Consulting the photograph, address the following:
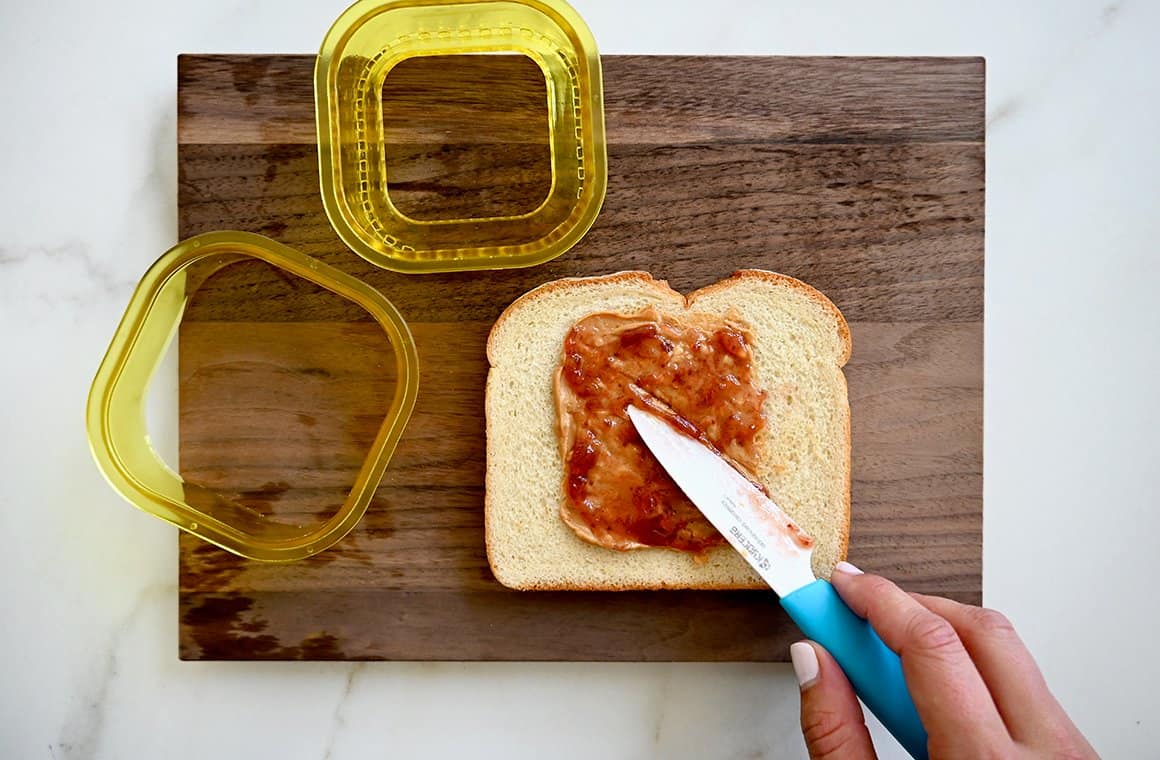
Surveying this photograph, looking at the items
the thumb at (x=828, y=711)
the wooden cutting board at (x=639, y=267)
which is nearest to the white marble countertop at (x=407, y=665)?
the wooden cutting board at (x=639, y=267)

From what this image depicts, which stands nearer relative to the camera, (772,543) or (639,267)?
(772,543)

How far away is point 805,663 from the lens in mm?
1796

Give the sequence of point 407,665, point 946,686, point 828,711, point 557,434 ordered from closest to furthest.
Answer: point 946,686 < point 828,711 < point 557,434 < point 407,665

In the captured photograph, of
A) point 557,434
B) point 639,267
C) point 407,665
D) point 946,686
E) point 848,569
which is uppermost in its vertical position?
point 639,267

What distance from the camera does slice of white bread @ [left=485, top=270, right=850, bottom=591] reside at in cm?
191

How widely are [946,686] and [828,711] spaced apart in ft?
0.84

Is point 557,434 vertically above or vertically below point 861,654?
above

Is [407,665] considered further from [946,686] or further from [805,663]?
[946,686]

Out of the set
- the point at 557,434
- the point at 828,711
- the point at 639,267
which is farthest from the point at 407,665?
→ the point at 639,267

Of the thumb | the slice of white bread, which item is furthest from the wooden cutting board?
the thumb

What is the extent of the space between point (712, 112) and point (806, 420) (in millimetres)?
748

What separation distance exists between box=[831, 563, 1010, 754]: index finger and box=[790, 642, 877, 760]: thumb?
14 cm

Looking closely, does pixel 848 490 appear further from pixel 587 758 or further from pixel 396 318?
pixel 396 318

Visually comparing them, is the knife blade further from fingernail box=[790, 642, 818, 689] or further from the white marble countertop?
the white marble countertop
